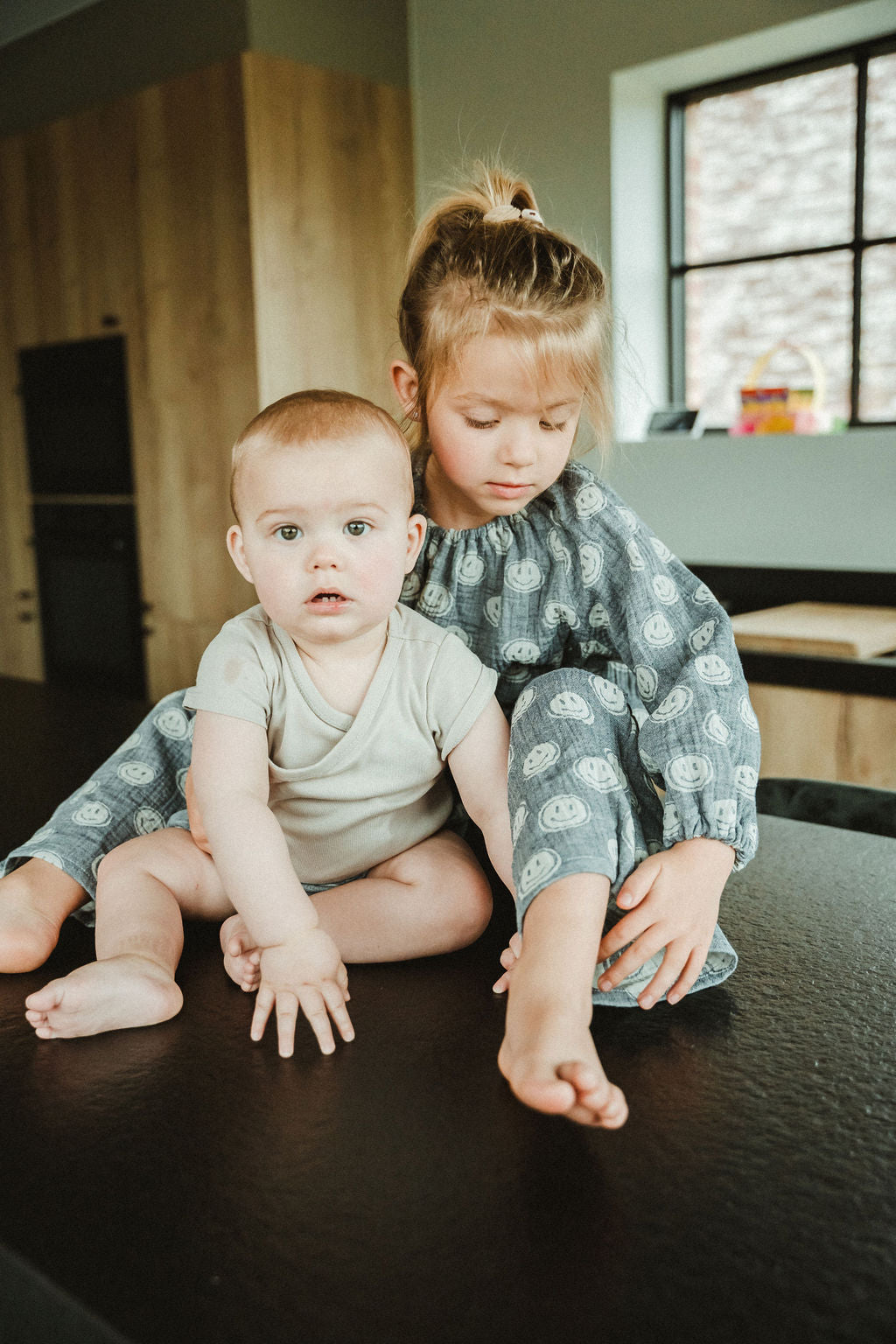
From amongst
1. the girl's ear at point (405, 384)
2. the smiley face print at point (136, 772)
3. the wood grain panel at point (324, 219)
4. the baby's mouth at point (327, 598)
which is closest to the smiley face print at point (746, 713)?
the baby's mouth at point (327, 598)

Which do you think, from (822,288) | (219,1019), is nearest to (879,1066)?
(219,1019)

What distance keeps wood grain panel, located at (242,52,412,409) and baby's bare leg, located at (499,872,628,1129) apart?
103 inches

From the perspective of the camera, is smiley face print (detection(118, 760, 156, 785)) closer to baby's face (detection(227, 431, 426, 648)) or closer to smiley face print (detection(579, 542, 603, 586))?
baby's face (detection(227, 431, 426, 648))

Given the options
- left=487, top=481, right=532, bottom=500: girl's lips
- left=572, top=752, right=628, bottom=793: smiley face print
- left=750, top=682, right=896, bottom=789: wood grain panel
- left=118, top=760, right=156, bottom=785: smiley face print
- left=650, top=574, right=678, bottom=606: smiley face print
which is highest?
left=487, top=481, right=532, bottom=500: girl's lips

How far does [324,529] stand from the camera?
0.77 metres

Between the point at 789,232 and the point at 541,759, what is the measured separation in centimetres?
282

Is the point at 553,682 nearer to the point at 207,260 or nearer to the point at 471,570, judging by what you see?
the point at 471,570

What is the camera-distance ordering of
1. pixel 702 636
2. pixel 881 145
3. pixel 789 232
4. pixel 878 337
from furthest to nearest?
pixel 789 232 < pixel 878 337 < pixel 881 145 < pixel 702 636

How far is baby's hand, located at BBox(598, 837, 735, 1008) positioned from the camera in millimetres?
698

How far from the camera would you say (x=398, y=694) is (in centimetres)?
84

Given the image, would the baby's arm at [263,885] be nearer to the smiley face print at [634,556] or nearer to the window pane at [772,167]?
the smiley face print at [634,556]

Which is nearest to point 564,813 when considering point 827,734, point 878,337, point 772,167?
point 827,734

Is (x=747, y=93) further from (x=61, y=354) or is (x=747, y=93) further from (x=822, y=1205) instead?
(x=822, y=1205)

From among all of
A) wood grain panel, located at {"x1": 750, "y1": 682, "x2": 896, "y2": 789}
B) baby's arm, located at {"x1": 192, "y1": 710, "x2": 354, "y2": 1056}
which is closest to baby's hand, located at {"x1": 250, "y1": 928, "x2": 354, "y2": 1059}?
baby's arm, located at {"x1": 192, "y1": 710, "x2": 354, "y2": 1056}
